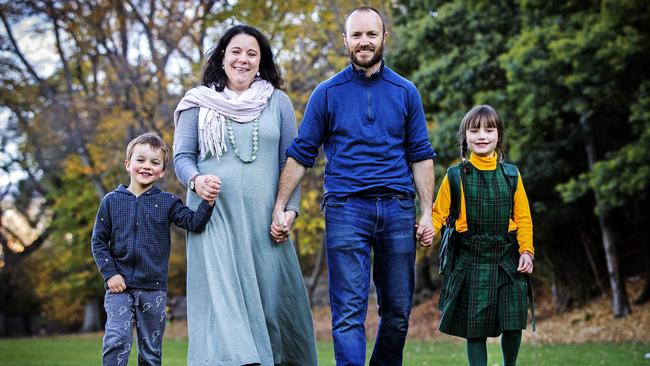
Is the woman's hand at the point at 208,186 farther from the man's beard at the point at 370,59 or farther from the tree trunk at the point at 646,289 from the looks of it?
the tree trunk at the point at 646,289

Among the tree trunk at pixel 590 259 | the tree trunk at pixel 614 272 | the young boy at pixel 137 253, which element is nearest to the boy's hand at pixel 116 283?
the young boy at pixel 137 253

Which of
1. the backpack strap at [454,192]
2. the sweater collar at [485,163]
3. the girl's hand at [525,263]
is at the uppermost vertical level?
the sweater collar at [485,163]

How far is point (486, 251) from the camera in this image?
5.20 meters

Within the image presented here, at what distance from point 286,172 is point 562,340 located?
13739mm

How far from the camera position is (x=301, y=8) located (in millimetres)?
17203

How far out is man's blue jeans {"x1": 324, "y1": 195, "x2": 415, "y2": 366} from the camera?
15.6ft

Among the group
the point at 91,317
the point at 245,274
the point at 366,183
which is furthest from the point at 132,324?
the point at 91,317

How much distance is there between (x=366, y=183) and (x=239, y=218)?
783 millimetres

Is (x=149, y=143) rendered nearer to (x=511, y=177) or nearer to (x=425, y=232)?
(x=425, y=232)

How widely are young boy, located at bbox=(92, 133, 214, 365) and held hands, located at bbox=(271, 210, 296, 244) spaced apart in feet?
1.64

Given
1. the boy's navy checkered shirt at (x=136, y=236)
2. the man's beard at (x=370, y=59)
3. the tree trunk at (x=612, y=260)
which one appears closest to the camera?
the man's beard at (x=370, y=59)

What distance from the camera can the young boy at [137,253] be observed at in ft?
16.5

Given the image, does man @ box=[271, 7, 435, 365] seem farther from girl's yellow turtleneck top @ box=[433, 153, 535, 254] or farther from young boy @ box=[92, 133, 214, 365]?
young boy @ box=[92, 133, 214, 365]

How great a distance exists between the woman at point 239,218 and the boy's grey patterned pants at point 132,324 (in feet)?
1.14
